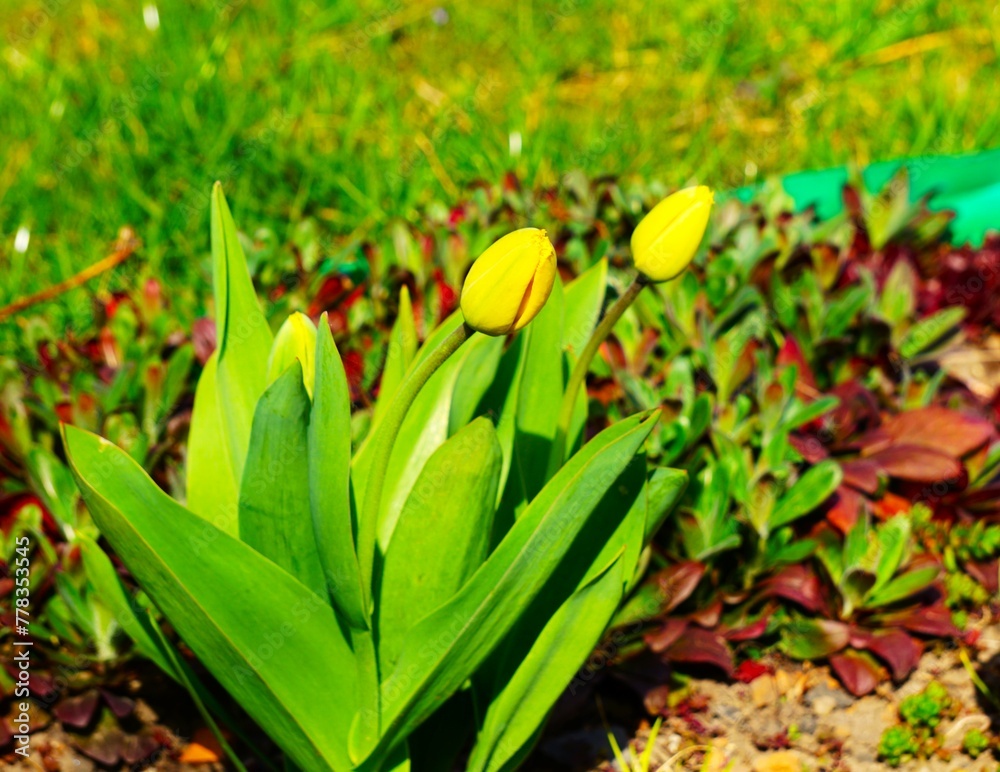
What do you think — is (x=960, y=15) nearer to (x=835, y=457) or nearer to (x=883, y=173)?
(x=883, y=173)

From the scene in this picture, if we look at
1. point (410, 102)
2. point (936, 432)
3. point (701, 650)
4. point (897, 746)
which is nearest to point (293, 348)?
point (701, 650)

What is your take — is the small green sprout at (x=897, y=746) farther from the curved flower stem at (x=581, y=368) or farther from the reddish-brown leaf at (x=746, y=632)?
the curved flower stem at (x=581, y=368)

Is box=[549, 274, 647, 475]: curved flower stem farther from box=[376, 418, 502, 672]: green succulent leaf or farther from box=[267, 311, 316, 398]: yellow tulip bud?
box=[267, 311, 316, 398]: yellow tulip bud

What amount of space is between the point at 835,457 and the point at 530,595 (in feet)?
3.53

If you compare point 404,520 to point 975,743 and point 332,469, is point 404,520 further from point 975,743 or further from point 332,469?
point 975,743

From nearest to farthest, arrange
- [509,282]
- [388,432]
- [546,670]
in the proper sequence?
1. [509,282]
2. [388,432]
3. [546,670]

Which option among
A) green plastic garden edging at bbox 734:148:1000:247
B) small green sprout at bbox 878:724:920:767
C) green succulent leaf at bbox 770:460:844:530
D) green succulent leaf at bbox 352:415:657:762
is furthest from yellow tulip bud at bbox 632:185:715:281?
green plastic garden edging at bbox 734:148:1000:247

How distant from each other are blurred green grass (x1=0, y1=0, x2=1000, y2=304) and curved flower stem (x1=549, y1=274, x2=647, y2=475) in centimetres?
171

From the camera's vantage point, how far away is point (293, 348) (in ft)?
4.43

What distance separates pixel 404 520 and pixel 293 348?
255mm

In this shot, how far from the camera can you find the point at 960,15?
4.16 m

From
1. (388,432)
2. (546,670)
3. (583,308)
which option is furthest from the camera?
(583,308)

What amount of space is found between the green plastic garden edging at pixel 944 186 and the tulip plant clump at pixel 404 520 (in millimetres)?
1785

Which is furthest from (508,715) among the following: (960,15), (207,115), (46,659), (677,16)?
(960,15)
